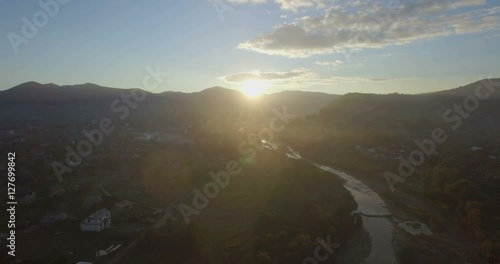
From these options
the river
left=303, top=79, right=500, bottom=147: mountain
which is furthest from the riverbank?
left=303, top=79, right=500, bottom=147: mountain

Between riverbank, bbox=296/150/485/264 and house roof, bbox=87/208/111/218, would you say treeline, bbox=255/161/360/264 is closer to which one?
riverbank, bbox=296/150/485/264

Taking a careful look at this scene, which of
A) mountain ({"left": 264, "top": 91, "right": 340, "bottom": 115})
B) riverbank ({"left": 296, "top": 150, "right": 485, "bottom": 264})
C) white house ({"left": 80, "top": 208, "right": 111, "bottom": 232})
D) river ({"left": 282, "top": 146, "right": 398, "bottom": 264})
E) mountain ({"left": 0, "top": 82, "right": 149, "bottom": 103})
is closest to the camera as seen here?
riverbank ({"left": 296, "top": 150, "right": 485, "bottom": 264})

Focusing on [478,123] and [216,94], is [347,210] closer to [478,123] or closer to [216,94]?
[478,123]

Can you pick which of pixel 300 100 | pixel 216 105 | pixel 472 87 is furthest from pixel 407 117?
pixel 300 100
